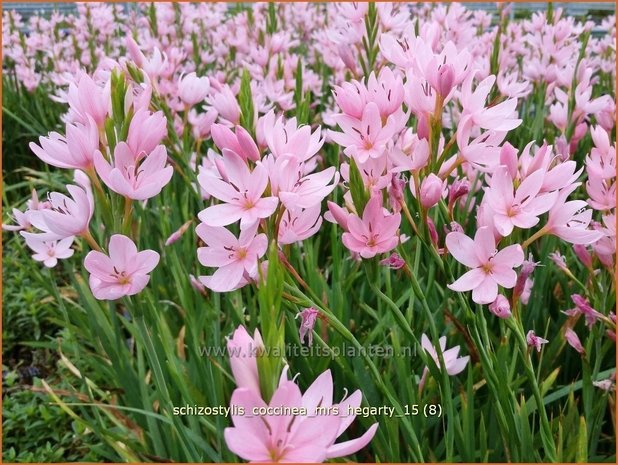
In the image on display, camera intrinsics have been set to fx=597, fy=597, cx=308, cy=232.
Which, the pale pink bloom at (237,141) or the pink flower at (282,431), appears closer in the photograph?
the pink flower at (282,431)

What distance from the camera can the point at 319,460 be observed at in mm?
628

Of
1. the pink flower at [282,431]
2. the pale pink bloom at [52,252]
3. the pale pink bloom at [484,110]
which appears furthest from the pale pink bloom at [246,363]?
the pale pink bloom at [52,252]

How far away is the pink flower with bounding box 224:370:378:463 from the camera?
0.62 metres

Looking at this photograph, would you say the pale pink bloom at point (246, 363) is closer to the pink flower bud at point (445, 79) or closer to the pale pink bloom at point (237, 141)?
the pale pink bloom at point (237, 141)

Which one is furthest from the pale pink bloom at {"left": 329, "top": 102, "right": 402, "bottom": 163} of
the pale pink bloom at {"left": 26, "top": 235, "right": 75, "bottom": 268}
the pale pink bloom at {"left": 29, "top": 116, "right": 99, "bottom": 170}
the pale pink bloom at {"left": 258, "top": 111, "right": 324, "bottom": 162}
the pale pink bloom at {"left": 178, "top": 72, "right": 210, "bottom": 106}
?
the pale pink bloom at {"left": 26, "top": 235, "right": 75, "bottom": 268}

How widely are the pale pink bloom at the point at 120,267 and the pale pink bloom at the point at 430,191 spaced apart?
452mm

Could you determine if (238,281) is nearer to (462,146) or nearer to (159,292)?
(462,146)

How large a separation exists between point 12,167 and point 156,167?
382 centimetres

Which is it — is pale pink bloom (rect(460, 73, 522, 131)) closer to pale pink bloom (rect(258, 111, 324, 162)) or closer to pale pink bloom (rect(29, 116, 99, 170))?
pale pink bloom (rect(258, 111, 324, 162))

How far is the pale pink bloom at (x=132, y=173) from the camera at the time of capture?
91cm

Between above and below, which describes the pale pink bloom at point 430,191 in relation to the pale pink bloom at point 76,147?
below

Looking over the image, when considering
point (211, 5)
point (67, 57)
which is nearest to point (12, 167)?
point (67, 57)

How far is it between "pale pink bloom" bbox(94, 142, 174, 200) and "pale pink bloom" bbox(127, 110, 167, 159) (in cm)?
1

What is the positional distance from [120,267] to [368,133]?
1.56 ft
